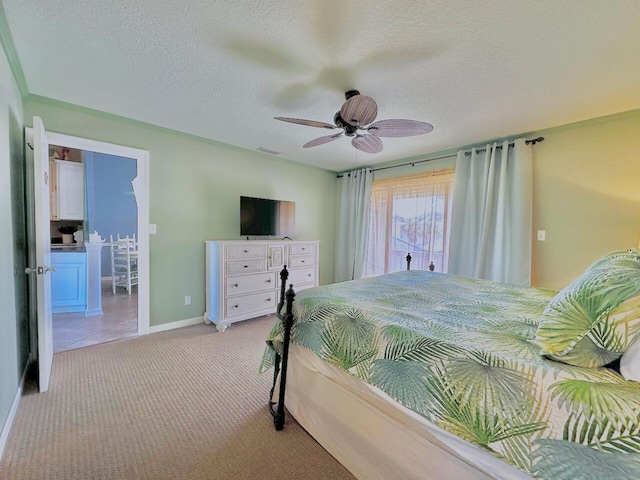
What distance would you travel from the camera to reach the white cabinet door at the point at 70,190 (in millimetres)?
4531

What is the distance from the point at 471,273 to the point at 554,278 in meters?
0.80

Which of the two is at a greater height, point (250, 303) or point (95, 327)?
point (250, 303)

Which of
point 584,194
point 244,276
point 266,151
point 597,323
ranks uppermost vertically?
point 266,151

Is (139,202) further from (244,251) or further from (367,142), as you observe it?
(367,142)

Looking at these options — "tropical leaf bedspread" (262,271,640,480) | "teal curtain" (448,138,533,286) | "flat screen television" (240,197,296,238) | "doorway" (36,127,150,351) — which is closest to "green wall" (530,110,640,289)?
"teal curtain" (448,138,533,286)

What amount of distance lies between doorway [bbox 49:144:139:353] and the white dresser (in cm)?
103

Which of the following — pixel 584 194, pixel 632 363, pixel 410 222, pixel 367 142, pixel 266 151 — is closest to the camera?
pixel 632 363

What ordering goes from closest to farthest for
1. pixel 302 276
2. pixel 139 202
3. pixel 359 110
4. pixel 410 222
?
pixel 359 110, pixel 139 202, pixel 302 276, pixel 410 222

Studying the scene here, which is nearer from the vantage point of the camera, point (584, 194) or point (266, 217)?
point (584, 194)

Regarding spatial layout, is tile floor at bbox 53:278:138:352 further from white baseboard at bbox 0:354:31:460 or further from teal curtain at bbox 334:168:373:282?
teal curtain at bbox 334:168:373:282

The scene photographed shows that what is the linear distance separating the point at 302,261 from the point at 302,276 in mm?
225

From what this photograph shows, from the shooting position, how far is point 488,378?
3.04 ft

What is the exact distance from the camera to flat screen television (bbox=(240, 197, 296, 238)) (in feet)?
12.3

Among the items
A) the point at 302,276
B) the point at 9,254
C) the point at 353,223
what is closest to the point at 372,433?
the point at 9,254
